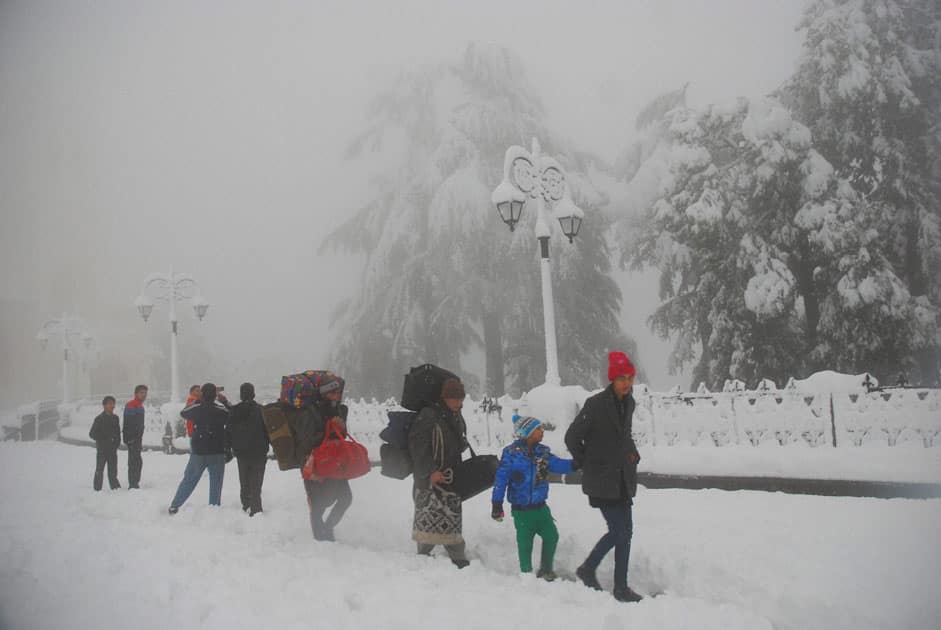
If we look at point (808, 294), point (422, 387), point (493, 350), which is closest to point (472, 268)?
point (493, 350)

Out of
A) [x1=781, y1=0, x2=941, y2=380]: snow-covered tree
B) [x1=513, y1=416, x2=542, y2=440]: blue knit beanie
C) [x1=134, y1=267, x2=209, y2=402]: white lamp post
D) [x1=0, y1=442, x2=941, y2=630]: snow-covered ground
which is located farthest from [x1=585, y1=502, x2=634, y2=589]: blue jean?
[x1=134, y1=267, x2=209, y2=402]: white lamp post

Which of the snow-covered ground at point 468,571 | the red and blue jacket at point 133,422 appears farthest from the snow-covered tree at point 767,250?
the red and blue jacket at point 133,422

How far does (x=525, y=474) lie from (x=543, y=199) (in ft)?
21.7

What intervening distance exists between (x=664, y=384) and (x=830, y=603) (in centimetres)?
1949

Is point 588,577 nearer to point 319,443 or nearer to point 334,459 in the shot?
point 334,459

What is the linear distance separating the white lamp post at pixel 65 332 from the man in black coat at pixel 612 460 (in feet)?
28.6

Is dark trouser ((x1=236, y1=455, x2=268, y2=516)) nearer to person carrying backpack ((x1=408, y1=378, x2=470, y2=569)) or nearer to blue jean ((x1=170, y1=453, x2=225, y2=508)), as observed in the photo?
blue jean ((x1=170, y1=453, x2=225, y2=508))

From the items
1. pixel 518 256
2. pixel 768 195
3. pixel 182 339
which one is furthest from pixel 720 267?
pixel 182 339

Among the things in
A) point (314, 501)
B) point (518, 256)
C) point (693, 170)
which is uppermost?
point (693, 170)

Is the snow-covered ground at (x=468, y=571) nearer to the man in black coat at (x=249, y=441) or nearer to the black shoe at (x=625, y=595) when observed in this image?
the black shoe at (x=625, y=595)

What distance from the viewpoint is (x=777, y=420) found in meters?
8.66

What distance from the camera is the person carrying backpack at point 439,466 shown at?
15.5 ft

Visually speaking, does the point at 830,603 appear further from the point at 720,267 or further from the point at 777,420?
the point at 720,267

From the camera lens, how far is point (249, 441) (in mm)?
7074
